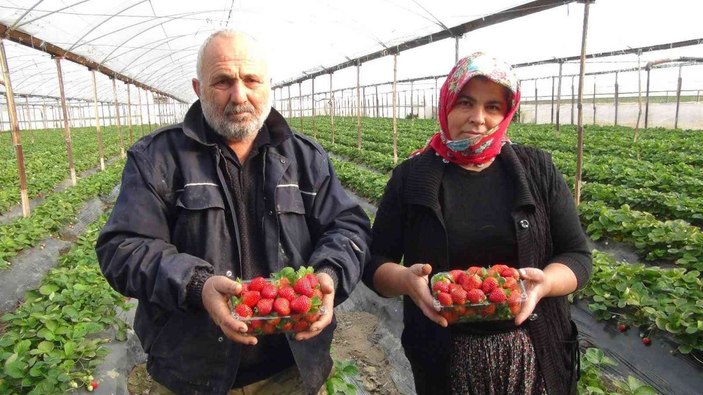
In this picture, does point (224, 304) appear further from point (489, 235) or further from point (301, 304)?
point (489, 235)

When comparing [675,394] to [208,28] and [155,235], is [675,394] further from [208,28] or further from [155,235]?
[208,28]

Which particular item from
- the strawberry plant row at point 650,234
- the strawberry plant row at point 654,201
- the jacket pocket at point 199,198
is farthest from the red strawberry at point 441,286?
the strawberry plant row at point 654,201

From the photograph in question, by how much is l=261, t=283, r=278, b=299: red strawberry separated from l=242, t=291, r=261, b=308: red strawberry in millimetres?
21

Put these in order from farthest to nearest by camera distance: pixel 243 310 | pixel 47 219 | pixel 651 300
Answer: pixel 47 219
pixel 651 300
pixel 243 310

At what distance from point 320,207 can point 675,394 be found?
3.00 metres

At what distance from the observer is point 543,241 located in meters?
2.07

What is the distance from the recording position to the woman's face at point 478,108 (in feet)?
6.74

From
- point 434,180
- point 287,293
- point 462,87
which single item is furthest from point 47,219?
point 462,87

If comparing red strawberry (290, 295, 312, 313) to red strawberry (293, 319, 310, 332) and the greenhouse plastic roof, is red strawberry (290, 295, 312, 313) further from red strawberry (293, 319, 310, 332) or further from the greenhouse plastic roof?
the greenhouse plastic roof

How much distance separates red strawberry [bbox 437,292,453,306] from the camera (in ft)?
6.02

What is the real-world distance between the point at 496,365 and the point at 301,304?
0.87 meters

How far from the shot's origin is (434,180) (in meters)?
2.07

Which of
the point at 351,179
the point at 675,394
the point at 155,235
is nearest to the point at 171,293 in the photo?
the point at 155,235

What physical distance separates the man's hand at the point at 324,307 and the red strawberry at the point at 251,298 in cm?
21
